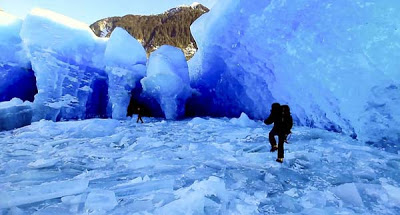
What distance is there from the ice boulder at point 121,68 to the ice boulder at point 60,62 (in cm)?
80

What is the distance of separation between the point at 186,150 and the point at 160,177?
153 cm

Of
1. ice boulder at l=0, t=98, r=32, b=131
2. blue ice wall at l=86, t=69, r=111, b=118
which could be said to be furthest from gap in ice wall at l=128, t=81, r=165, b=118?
ice boulder at l=0, t=98, r=32, b=131

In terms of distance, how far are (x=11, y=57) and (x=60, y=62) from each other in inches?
88.9

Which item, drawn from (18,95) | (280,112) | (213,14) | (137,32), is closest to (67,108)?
(18,95)

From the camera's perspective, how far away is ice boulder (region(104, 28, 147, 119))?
1061 cm

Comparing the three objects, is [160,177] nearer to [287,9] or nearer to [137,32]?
[287,9]

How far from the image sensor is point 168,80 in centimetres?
995

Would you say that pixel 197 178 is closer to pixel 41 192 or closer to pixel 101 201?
pixel 101 201

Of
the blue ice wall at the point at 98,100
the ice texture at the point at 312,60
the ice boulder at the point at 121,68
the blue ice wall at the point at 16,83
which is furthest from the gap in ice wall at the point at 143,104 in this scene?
the blue ice wall at the point at 16,83

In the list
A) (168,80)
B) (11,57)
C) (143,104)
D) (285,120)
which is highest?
(11,57)

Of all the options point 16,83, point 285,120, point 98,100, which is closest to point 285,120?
point 285,120

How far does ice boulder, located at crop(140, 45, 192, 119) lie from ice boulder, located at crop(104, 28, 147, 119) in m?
0.77

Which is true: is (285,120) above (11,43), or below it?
below

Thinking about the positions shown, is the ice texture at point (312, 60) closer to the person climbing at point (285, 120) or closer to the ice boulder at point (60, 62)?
the person climbing at point (285, 120)
